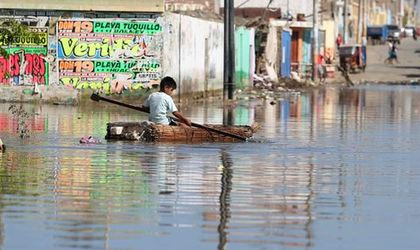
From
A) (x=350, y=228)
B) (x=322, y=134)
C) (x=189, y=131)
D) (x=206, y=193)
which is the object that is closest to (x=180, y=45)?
(x=322, y=134)

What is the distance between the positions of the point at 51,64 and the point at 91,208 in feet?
80.4

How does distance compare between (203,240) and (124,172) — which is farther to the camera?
(124,172)

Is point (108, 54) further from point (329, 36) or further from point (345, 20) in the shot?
point (345, 20)

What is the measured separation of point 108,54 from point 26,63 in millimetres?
2345

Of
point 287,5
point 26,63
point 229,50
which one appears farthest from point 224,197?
point 287,5

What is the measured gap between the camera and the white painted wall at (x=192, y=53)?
38000mm

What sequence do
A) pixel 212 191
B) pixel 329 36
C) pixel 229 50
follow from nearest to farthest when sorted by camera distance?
1. pixel 212 191
2. pixel 229 50
3. pixel 329 36

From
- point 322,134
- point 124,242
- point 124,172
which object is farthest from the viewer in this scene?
point 322,134

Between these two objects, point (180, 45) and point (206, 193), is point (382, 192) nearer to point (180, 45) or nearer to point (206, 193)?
point (206, 193)

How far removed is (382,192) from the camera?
15820 millimetres

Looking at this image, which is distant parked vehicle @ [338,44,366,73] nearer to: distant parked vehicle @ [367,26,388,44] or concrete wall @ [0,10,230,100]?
concrete wall @ [0,10,230,100]

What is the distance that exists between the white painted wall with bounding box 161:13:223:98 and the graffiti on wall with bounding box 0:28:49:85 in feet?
11.1

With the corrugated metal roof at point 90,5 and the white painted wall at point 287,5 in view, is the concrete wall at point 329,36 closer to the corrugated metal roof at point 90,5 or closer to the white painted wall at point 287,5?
the white painted wall at point 287,5

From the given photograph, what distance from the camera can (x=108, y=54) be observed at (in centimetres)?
3744
